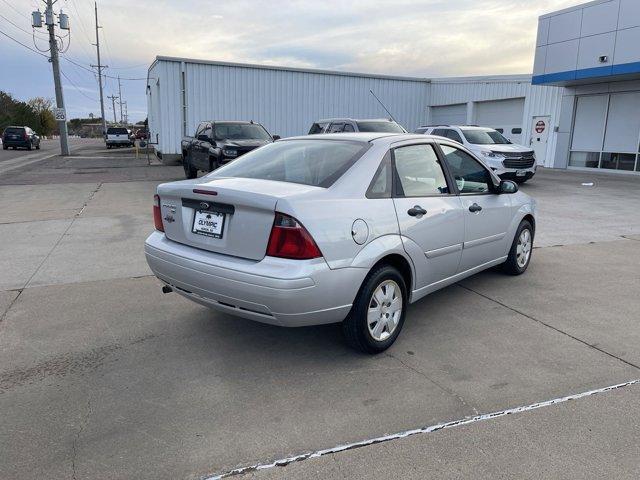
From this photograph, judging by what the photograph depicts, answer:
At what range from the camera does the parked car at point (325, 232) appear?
325cm

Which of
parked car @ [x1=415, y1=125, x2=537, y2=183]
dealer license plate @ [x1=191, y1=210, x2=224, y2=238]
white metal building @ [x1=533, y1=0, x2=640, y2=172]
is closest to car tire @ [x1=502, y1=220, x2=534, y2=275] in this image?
dealer license plate @ [x1=191, y1=210, x2=224, y2=238]

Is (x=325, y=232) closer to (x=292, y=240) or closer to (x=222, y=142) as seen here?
(x=292, y=240)

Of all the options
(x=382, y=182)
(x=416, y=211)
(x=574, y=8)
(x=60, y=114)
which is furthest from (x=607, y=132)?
(x=60, y=114)

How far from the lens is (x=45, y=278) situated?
5.62 metres

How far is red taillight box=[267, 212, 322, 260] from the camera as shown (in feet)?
10.5

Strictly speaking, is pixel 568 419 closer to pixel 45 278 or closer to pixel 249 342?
pixel 249 342

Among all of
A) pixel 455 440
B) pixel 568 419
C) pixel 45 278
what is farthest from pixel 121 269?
pixel 568 419

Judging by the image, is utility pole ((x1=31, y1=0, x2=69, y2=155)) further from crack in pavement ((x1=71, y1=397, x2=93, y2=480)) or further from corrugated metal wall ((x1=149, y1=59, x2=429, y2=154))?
crack in pavement ((x1=71, y1=397, x2=93, y2=480))

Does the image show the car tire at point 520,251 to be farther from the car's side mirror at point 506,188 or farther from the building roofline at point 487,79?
the building roofline at point 487,79

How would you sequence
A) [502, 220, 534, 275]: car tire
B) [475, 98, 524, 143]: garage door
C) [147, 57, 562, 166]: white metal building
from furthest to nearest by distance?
[475, 98, 524, 143]: garage door
[147, 57, 562, 166]: white metal building
[502, 220, 534, 275]: car tire

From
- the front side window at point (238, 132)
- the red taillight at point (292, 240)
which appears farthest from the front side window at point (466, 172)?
the front side window at point (238, 132)

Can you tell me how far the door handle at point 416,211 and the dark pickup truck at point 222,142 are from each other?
943 centimetres

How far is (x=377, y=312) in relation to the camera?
372 centimetres

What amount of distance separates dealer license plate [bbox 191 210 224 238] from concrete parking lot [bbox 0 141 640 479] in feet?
3.10
